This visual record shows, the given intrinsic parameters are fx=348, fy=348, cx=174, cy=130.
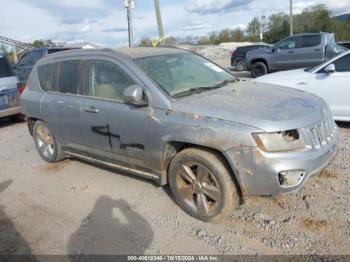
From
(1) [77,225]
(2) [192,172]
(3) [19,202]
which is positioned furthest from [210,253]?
(3) [19,202]

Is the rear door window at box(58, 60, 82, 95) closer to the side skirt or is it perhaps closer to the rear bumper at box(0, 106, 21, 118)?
the side skirt

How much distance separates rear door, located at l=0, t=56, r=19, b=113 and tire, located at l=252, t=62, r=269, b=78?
10.4 meters

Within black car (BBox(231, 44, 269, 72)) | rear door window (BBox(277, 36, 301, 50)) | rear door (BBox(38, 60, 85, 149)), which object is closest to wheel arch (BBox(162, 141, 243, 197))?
rear door (BBox(38, 60, 85, 149))

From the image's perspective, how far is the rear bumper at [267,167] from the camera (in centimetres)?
309

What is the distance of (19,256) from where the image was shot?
329cm

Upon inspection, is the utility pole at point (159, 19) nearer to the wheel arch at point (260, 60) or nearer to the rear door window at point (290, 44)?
the wheel arch at point (260, 60)

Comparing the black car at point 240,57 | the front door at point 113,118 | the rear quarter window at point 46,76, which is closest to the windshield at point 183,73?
the front door at point 113,118

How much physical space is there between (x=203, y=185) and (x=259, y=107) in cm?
96

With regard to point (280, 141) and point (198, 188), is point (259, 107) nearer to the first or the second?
point (280, 141)

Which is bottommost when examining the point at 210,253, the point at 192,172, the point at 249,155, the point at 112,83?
the point at 210,253

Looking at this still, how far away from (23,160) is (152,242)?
144 inches

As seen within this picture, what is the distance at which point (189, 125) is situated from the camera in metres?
3.41

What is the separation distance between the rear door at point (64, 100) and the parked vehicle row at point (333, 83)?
4.05 meters

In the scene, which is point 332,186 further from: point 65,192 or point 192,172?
point 65,192
